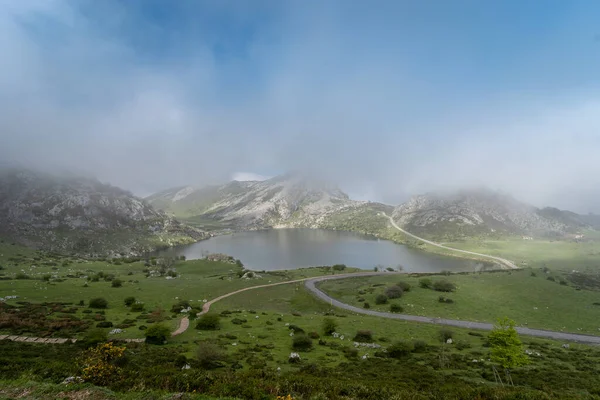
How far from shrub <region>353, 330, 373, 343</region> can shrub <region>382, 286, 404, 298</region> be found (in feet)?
106

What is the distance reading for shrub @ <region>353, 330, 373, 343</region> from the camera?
4040 cm

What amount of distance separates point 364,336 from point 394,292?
34409 mm

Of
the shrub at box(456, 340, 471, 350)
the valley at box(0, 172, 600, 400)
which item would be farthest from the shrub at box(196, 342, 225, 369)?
the shrub at box(456, 340, 471, 350)

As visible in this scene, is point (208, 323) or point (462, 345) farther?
point (208, 323)

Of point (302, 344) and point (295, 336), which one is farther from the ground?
point (295, 336)

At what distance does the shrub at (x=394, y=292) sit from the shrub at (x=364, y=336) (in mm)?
32385

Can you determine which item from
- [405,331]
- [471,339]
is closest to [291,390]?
[405,331]

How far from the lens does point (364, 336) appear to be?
135 feet

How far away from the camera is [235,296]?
242 ft

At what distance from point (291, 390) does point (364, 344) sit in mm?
22764

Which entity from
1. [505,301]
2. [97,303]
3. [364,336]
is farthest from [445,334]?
[97,303]

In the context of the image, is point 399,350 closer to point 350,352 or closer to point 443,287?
point 350,352

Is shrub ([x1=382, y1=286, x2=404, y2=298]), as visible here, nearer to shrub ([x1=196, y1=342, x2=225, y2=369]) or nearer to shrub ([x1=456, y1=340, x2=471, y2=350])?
shrub ([x1=456, y1=340, x2=471, y2=350])

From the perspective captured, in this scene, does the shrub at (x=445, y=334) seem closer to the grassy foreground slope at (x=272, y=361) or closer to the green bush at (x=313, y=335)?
the grassy foreground slope at (x=272, y=361)
